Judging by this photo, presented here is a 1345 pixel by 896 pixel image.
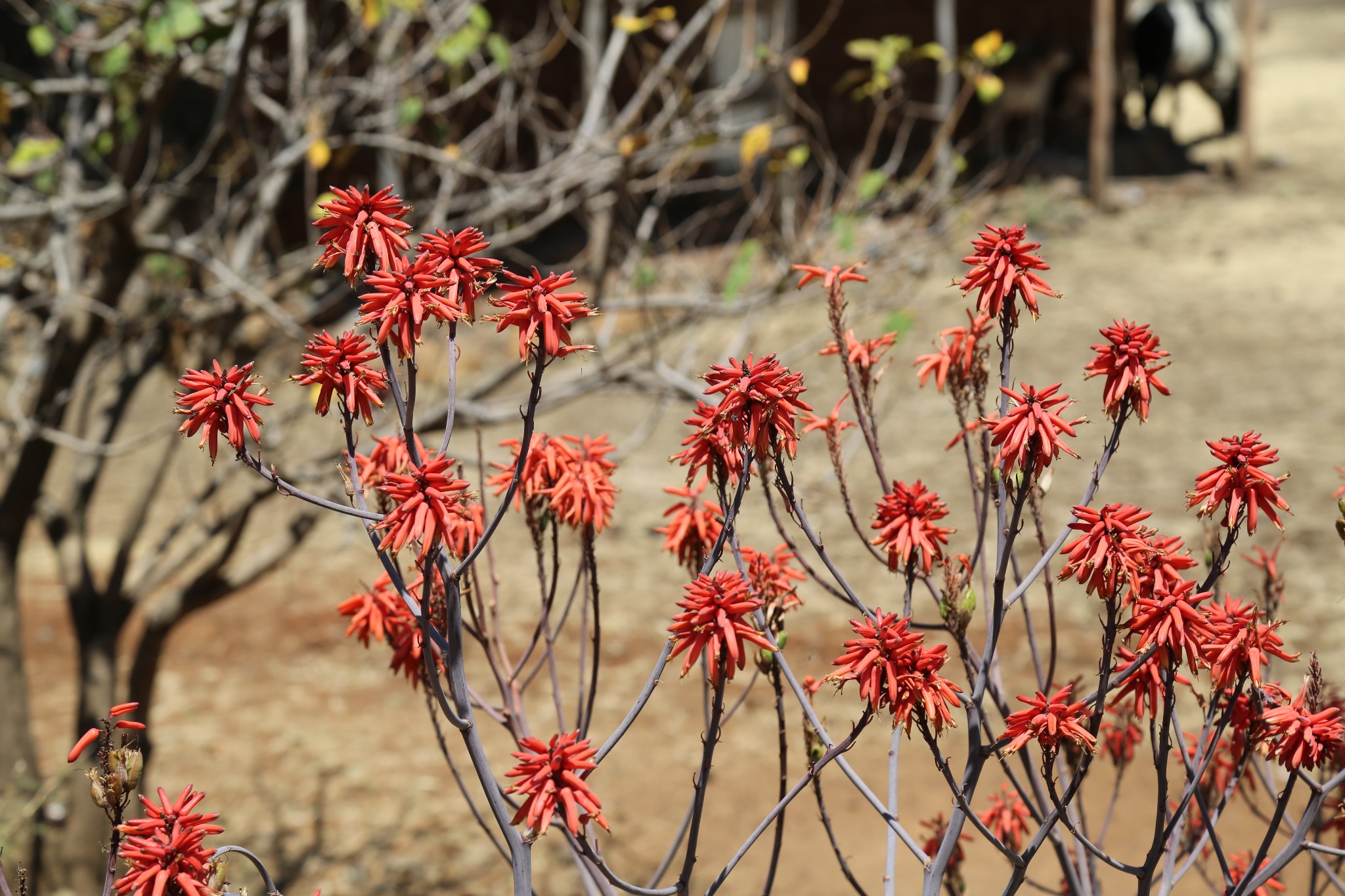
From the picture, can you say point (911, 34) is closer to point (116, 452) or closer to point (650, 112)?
point (650, 112)

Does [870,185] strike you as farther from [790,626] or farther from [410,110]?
[790,626]

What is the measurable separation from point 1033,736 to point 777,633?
0.40 m

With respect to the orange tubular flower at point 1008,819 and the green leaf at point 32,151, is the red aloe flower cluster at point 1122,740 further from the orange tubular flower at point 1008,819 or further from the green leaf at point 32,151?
the green leaf at point 32,151

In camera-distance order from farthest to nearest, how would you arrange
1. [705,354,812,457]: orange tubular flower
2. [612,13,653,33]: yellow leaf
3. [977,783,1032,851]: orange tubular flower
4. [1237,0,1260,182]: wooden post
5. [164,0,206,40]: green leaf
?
[1237,0,1260,182]: wooden post → [612,13,653,33]: yellow leaf → [164,0,206,40]: green leaf → [977,783,1032,851]: orange tubular flower → [705,354,812,457]: orange tubular flower

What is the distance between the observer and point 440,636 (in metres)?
1.68

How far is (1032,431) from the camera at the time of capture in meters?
1.48

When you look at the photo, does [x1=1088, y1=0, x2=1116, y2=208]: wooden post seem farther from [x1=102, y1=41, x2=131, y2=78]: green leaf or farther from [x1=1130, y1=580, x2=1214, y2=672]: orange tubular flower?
[x1=1130, y1=580, x2=1214, y2=672]: orange tubular flower

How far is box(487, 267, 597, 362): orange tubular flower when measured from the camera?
4.62 ft

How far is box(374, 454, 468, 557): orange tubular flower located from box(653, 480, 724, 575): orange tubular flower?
55 cm

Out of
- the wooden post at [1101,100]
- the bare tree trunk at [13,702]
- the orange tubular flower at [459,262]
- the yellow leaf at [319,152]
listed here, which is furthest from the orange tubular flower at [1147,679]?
the wooden post at [1101,100]

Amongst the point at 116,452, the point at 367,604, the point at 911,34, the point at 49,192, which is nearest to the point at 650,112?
the point at 911,34

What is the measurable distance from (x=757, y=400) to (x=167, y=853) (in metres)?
0.85

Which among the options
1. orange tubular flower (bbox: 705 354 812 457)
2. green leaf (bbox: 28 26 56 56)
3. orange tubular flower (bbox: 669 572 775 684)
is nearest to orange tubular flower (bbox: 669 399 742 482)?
→ orange tubular flower (bbox: 705 354 812 457)

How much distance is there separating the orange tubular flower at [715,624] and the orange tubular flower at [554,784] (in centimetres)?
16
